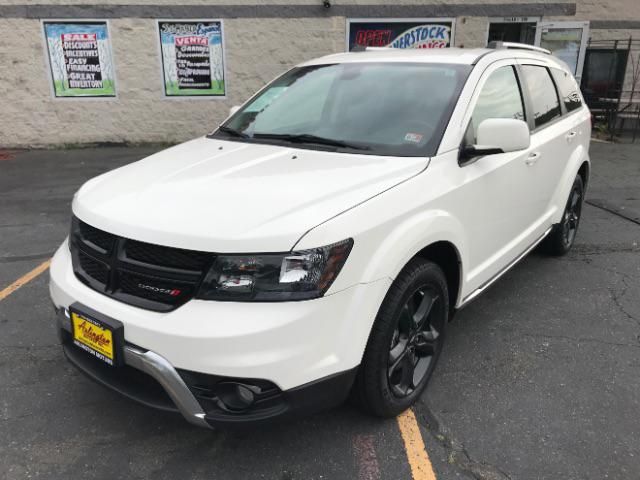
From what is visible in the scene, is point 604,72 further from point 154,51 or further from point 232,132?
point 232,132

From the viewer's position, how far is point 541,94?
13.5 ft

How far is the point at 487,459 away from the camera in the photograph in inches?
98.3

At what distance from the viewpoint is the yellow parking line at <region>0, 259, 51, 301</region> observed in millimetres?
4242

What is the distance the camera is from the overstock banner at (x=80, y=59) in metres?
10.3

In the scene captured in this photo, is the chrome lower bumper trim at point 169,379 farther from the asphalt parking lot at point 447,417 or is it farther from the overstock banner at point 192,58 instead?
the overstock banner at point 192,58

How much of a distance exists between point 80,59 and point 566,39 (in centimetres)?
959

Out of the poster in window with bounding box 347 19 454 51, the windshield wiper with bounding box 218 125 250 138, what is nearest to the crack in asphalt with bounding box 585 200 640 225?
the windshield wiper with bounding box 218 125 250 138

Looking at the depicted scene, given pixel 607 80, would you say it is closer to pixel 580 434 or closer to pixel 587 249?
pixel 587 249

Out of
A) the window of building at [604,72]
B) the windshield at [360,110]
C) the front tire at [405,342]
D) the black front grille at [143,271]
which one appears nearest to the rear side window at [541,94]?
the windshield at [360,110]

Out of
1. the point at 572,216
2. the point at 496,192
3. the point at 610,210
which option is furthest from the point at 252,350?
the point at 610,210

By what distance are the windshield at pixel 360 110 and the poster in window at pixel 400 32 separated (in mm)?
7450

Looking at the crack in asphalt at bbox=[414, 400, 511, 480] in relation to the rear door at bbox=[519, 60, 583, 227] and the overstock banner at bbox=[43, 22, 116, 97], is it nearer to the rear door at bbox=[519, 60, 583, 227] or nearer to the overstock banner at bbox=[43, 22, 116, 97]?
the rear door at bbox=[519, 60, 583, 227]

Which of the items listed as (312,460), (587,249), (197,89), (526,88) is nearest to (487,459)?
(312,460)

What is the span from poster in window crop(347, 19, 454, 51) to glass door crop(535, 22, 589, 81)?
1.86 m
